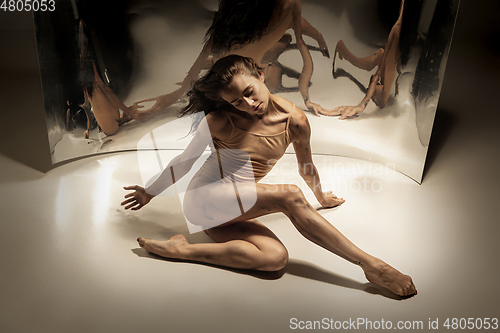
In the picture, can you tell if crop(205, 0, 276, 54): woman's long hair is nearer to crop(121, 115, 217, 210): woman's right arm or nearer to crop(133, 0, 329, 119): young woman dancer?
crop(133, 0, 329, 119): young woman dancer

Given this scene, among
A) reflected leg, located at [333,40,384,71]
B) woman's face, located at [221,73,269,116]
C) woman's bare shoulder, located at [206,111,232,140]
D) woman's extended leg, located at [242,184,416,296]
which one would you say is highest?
reflected leg, located at [333,40,384,71]

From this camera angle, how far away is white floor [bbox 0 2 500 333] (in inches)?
53.5

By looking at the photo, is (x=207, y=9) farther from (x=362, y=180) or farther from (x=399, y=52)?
(x=362, y=180)

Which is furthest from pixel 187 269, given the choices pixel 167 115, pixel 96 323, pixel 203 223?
pixel 167 115

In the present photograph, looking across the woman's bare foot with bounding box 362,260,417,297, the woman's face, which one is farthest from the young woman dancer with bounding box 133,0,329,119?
the woman's bare foot with bounding box 362,260,417,297

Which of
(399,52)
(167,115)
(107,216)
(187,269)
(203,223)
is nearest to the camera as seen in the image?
Answer: (187,269)

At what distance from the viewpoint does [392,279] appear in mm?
1448

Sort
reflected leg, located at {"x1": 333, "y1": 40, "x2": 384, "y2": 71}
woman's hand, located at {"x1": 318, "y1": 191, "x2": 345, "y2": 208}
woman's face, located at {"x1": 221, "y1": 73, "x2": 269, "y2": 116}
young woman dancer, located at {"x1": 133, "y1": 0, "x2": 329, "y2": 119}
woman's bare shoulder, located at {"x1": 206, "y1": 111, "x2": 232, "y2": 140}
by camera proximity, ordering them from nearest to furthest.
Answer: woman's face, located at {"x1": 221, "y1": 73, "x2": 269, "y2": 116}
woman's bare shoulder, located at {"x1": 206, "y1": 111, "x2": 232, "y2": 140}
woman's hand, located at {"x1": 318, "y1": 191, "x2": 345, "y2": 208}
young woman dancer, located at {"x1": 133, "y1": 0, "x2": 329, "y2": 119}
reflected leg, located at {"x1": 333, "y1": 40, "x2": 384, "y2": 71}

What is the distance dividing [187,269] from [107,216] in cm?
63

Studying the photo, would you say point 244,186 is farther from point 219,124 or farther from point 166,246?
point 166,246

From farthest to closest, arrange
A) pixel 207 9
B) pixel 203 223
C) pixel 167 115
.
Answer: pixel 167 115 → pixel 207 9 → pixel 203 223

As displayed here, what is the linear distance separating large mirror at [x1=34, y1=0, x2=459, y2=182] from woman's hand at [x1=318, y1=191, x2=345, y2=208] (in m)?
0.63

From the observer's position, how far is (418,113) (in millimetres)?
2400

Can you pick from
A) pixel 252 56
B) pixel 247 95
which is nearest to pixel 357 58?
pixel 252 56
